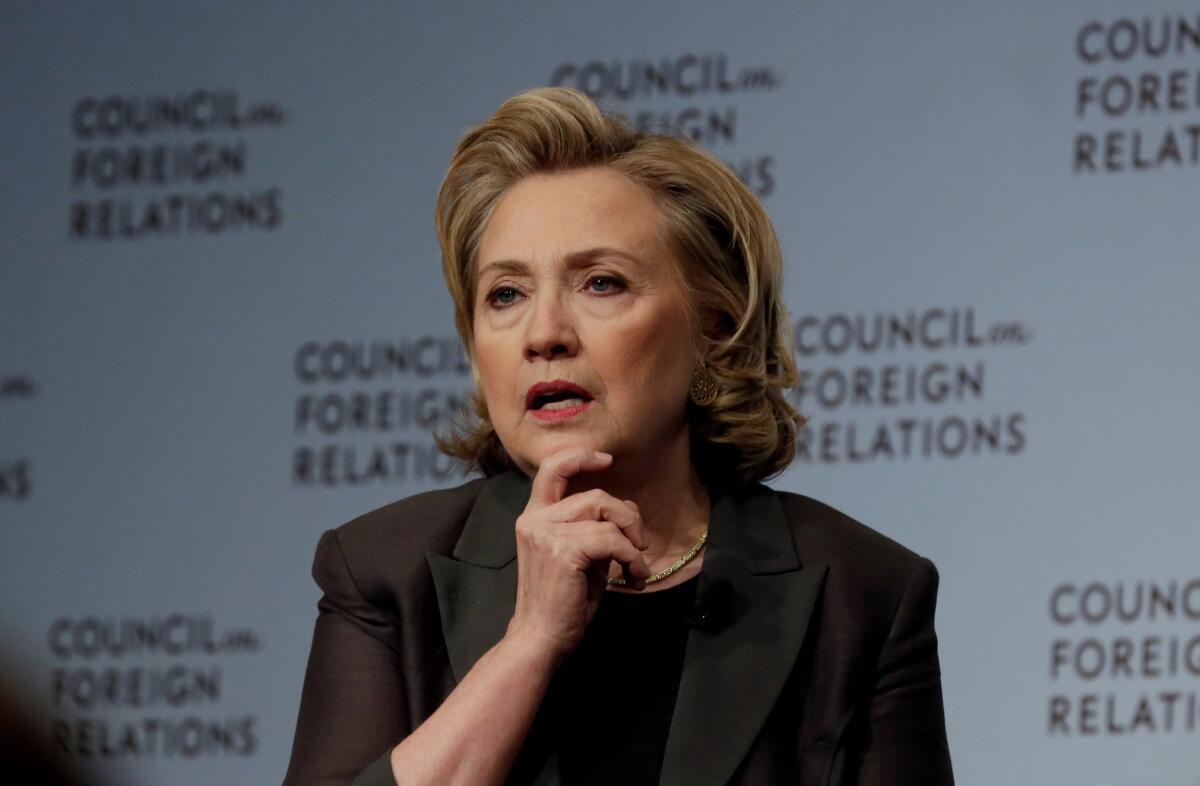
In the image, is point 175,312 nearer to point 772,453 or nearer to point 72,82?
point 72,82

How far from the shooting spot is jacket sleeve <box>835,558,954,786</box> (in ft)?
6.96

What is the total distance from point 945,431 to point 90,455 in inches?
73.0

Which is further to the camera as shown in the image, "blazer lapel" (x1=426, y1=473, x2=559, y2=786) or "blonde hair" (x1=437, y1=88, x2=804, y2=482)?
"blonde hair" (x1=437, y1=88, x2=804, y2=482)

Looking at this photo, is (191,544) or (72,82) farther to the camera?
(72,82)

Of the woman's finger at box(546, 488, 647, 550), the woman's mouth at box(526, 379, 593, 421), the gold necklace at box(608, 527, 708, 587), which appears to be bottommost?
the gold necklace at box(608, 527, 708, 587)

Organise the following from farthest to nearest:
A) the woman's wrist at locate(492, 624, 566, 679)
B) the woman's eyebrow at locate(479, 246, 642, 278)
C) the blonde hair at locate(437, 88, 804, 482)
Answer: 1. the blonde hair at locate(437, 88, 804, 482)
2. the woman's eyebrow at locate(479, 246, 642, 278)
3. the woman's wrist at locate(492, 624, 566, 679)

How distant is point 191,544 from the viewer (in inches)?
154

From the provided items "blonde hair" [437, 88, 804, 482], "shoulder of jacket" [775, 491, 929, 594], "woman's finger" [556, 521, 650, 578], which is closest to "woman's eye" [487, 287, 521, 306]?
"blonde hair" [437, 88, 804, 482]

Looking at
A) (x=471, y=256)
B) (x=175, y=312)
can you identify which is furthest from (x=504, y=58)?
(x=471, y=256)

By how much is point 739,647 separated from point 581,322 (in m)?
0.42

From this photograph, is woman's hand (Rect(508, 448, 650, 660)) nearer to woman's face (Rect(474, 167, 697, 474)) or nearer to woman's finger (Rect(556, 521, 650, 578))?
woman's finger (Rect(556, 521, 650, 578))

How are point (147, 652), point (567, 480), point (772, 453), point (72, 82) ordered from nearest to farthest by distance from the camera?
point (567, 480), point (772, 453), point (147, 652), point (72, 82)

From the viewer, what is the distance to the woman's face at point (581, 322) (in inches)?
84.2

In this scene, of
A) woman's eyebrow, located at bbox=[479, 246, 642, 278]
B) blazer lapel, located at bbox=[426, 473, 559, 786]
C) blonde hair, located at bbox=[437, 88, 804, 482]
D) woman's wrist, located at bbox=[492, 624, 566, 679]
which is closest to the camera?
woman's wrist, located at bbox=[492, 624, 566, 679]
